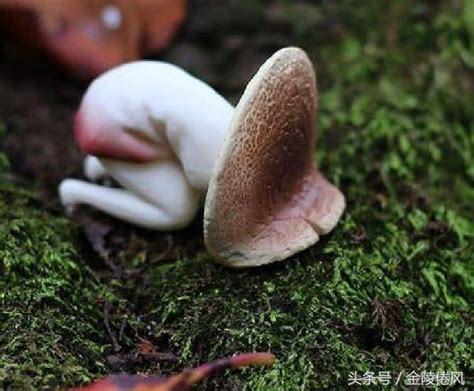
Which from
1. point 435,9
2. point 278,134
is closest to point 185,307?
point 278,134

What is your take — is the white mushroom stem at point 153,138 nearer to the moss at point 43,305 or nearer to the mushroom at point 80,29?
the moss at point 43,305

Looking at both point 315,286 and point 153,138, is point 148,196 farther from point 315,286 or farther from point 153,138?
point 315,286

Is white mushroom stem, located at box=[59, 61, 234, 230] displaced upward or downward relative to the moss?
upward

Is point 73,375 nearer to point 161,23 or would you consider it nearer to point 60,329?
point 60,329

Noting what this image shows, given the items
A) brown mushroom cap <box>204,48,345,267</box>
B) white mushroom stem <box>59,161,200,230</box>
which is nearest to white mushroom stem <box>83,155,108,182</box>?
white mushroom stem <box>59,161,200,230</box>

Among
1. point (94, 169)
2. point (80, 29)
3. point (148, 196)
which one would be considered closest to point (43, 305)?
point (148, 196)

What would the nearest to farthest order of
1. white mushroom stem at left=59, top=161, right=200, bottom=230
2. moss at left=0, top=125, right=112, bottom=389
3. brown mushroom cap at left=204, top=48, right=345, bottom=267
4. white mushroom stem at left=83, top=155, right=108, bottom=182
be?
moss at left=0, top=125, right=112, bottom=389
brown mushroom cap at left=204, top=48, right=345, bottom=267
white mushroom stem at left=59, top=161, right=200, bottom=230
white mushroom stem at left=83, top=155, right=108, bottom=182

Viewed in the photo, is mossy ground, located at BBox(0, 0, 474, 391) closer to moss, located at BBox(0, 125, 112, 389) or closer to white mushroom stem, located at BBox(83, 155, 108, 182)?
moss, located at BBox(0, 125, 112, 389)
